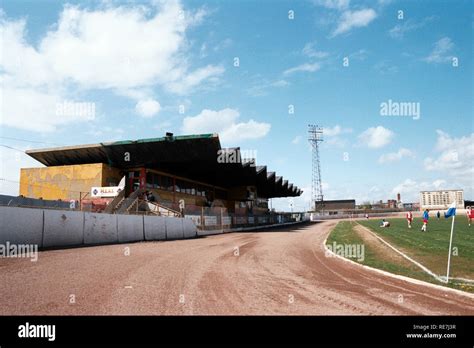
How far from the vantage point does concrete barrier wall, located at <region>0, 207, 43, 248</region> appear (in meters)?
13.6

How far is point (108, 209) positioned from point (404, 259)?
25388 mm

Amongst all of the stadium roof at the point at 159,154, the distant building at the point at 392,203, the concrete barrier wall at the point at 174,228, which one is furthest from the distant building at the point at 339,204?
→ the concrete barrier wall at the point at 174,228

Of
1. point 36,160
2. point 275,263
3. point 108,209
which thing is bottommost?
point 275,263

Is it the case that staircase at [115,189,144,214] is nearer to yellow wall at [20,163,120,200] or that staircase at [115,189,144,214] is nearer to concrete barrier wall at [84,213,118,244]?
yellow wall at [20,163,120,200]

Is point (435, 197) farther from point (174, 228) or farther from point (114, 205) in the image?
point (174, 228)

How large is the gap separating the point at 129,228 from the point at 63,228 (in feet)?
17.6

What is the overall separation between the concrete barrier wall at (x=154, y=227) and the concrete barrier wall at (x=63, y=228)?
5710 millimetres

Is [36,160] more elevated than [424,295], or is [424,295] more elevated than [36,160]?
[36,160]

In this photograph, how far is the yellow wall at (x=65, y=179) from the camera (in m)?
37.4

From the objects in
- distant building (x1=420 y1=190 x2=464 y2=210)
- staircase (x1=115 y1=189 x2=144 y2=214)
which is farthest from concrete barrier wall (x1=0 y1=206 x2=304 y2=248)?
distant building (x1=420 y1=190 x2=464 y2=210)

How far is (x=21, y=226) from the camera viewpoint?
14242 mm
